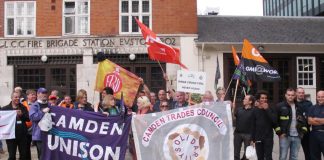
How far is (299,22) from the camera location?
24.5 meters

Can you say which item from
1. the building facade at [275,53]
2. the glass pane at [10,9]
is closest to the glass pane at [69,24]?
the glass pane at [10,9]

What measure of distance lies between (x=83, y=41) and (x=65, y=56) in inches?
47.9

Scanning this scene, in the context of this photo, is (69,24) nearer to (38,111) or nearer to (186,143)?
(38,111)

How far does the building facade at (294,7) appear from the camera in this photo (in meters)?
38.8

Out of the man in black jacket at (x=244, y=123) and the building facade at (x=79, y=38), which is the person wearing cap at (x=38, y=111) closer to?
the man in black jacket at (x=244, y=123)

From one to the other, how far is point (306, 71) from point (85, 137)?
16.6 meters

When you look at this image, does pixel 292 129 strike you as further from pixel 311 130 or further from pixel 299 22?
pixel 299 22

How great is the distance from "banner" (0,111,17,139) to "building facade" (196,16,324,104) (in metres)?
12.6

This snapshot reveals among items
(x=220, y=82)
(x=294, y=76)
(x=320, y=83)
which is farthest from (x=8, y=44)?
(x=320, y=83)

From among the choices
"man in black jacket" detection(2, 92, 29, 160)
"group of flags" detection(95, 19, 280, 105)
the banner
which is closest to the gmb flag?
"group of flags" detection(95, 19, 280, 105)

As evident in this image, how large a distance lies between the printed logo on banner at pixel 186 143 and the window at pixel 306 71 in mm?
15411

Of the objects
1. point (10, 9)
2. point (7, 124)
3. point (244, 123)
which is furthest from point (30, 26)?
point (244, 123)

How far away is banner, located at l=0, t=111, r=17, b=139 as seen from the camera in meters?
9.34

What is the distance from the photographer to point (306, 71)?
21797 millimetres
